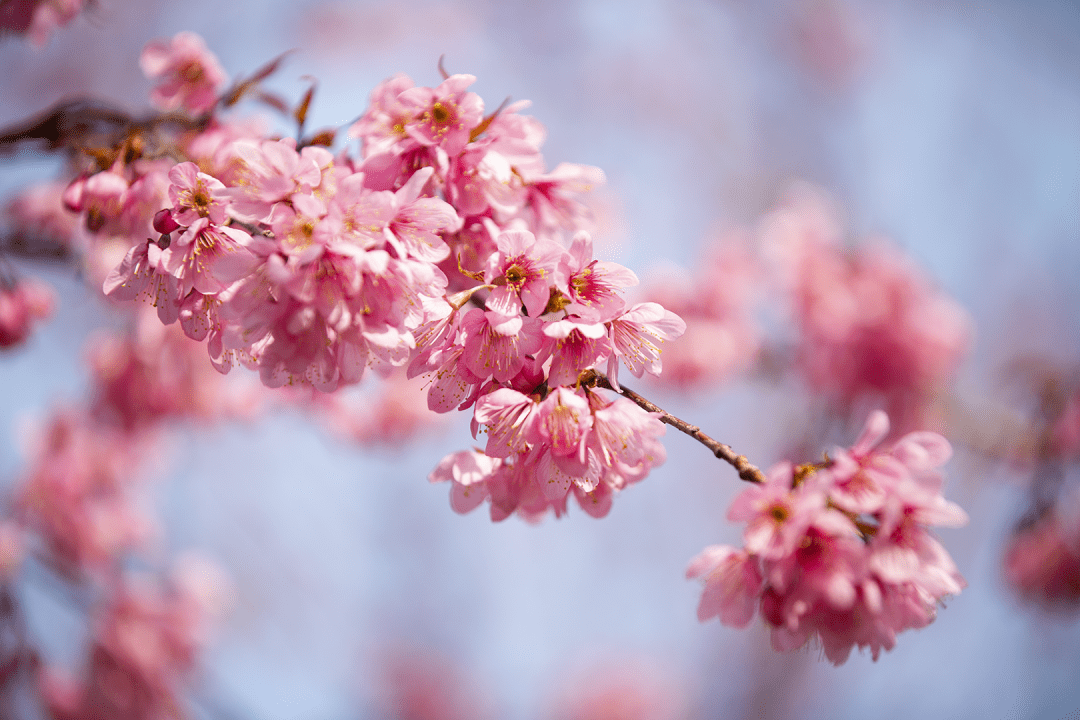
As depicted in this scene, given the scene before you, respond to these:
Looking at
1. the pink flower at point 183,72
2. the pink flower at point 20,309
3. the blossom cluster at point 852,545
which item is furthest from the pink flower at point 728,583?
the pink flower at point 20,309

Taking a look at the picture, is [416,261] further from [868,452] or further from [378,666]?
[378,666]

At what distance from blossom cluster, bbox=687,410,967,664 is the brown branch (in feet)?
0.10

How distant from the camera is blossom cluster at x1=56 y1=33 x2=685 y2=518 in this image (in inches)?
32.3

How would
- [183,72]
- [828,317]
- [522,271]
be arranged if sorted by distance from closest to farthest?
1. [522,271]
2. [183,72]
3. [828,317]

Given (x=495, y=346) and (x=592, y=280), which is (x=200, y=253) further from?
(x=592, y=280)

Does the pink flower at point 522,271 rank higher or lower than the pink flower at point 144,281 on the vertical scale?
higher

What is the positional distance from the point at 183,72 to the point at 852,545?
167cm

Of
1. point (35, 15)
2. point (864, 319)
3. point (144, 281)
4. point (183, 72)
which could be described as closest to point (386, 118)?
point (144, 281)

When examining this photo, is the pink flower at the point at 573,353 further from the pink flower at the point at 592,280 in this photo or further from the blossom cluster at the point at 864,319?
the blossom cluster at the point at 864,319

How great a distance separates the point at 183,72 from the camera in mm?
1403

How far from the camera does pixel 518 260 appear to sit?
3.01 ft

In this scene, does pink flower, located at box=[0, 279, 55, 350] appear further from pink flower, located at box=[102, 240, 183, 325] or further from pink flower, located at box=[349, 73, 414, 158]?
pink flower, located at box=[349, 73, 414, 158]

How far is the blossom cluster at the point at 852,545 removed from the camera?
82 cm

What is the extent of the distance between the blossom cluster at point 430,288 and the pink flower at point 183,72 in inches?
24.0
